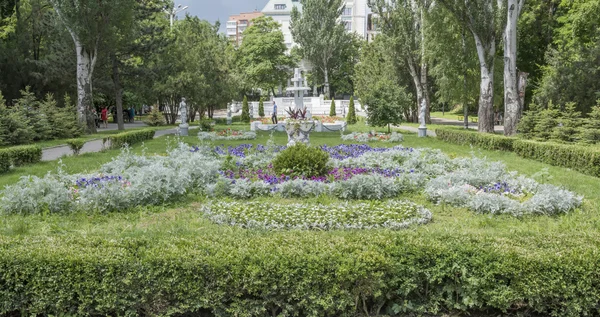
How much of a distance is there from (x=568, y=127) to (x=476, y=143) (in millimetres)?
3079

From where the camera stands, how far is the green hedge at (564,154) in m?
10.7

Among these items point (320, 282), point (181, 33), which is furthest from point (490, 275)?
point (181, 33)

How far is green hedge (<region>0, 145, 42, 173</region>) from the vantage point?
11250mm

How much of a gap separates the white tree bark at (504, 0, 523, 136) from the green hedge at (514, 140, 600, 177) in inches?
181

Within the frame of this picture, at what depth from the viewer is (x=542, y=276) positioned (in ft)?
12.8

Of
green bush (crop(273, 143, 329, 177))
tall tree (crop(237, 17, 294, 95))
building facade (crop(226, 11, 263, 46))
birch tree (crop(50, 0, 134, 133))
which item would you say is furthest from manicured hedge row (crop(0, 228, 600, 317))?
building facade (crop(226, 11, 263, 46))

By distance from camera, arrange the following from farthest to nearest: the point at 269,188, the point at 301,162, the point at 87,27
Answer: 1. the point at 87,27
2. the point at 301,162
3. the point at 269,188

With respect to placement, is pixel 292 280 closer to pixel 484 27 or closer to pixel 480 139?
pixel 480 139

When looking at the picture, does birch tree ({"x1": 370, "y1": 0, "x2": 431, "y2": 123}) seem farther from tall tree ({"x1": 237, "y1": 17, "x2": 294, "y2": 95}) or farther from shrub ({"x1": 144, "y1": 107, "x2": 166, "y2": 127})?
tall tree ({"x1": 237, "y1": 17, "x2": 294, "y2": 95})

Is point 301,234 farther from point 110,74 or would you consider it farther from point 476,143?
point 110,74

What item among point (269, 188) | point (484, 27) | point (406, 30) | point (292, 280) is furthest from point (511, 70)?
point (292, 280)

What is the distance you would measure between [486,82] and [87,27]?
19295 mm

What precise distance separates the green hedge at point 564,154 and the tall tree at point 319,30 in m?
38.3

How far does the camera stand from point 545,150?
12.8 meters
